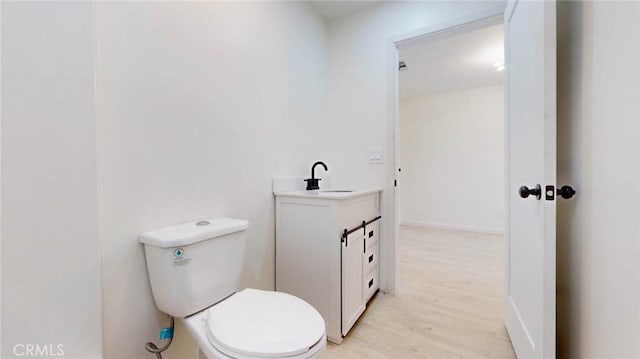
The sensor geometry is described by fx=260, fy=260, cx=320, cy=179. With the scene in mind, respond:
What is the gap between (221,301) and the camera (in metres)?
1.07

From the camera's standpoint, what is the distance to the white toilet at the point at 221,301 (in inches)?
30.9

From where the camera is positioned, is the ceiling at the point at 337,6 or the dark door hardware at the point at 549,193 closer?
the dark door hardware at the point at 549,193

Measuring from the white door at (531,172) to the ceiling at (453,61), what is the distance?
846mm

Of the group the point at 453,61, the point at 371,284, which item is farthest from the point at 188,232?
the point at 453,61

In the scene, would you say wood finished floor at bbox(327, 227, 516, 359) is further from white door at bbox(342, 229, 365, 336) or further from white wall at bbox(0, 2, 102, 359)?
white wall at bbox(0, 2, 102, 359)

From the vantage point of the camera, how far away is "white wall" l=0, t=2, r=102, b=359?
70 centimetres

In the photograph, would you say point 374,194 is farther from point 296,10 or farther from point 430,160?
point 430,160

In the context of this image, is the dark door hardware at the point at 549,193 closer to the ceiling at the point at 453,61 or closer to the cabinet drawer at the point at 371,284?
the cabinet drawer at the point at 371,284

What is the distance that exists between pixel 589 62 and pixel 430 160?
373 cm

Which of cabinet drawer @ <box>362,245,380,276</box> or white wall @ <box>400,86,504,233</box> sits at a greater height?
white wall @ <box>400,86,504,233</box>

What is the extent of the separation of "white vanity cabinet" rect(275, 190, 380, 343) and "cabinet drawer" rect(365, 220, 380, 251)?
0.05 m

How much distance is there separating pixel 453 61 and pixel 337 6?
66.5 inches

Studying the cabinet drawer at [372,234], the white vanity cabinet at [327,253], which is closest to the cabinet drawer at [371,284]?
the white vanity cabinet at [327,253]

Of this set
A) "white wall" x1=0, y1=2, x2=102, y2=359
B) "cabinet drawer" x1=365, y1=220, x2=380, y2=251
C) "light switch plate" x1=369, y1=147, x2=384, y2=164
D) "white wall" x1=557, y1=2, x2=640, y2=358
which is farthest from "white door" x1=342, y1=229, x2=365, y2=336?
"white wall" x1=0, y1=2, x2=102, y2=359
